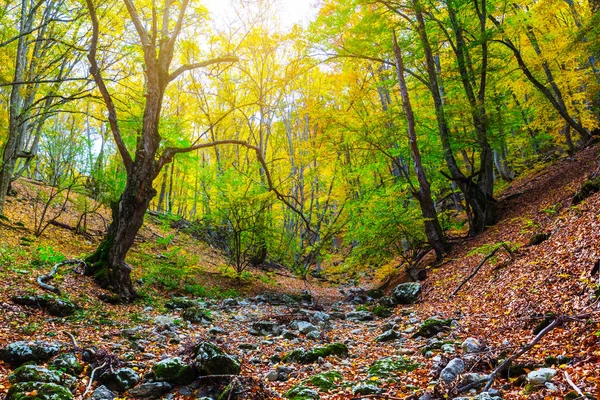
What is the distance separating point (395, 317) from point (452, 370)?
411 centimetres

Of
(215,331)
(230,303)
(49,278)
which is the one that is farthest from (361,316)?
(49,278)

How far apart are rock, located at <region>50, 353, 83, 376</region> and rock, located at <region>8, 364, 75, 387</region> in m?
0.17

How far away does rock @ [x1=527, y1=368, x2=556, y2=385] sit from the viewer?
2.90m

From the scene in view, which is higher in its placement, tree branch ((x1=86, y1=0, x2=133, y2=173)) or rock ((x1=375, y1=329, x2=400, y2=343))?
tree branch ((x1=86, y1=0, x2=133, y2=173))

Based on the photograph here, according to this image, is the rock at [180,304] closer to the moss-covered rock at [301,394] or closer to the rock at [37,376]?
the rock at [37,376]

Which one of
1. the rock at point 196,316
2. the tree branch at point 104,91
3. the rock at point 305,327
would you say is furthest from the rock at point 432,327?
the tree branch at point 104,91

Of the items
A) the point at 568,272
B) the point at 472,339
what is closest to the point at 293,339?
the point at 472,339

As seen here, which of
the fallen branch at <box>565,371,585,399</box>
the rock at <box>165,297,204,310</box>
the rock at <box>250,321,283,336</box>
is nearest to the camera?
the fallen branch at <box>565,371,585,399</box>

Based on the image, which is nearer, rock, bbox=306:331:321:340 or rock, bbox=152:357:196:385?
rock, bbox=152:357:196:385

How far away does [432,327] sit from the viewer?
5574 millimetres

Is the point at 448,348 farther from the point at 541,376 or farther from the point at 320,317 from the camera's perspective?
the point at 320,317

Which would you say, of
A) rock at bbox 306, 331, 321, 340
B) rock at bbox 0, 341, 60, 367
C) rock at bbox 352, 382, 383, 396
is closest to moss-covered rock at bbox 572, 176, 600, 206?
rock at bbox 306, 331, 321, 340

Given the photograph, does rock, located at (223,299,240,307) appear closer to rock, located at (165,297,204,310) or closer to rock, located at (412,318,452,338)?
rock, located at (165,297,204,310)

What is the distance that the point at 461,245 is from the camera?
10.2 m
